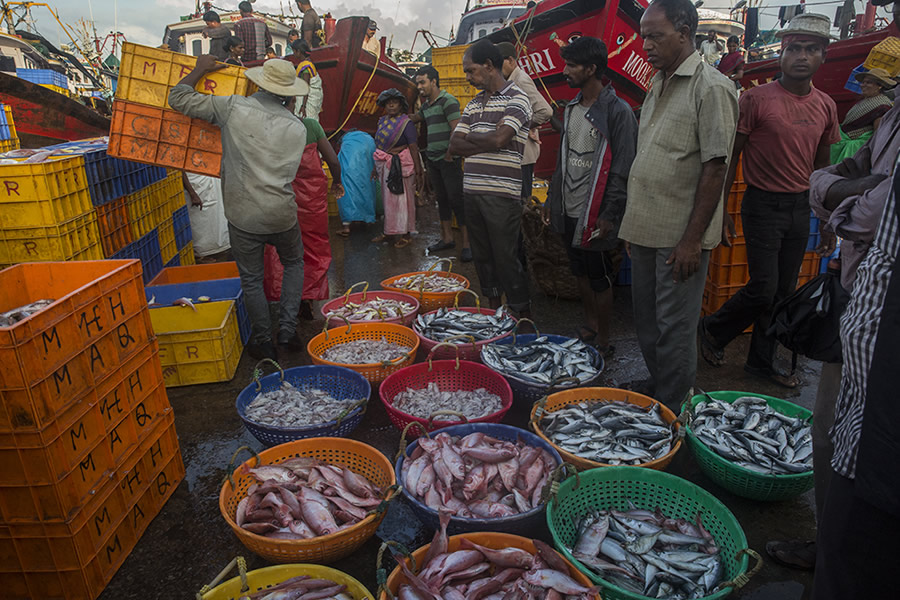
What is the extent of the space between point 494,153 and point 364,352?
76.0 inches

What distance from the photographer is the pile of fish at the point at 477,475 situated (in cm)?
256

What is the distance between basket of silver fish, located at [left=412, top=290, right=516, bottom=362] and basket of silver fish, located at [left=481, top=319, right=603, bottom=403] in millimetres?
135

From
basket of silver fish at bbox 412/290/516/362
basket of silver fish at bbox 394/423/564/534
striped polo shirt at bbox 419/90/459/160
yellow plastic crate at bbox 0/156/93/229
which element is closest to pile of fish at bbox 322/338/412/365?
basket of silver fish at bbox 412/290/516/362

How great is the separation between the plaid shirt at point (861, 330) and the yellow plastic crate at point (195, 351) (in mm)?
3982

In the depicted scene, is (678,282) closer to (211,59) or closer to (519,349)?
(519,349)

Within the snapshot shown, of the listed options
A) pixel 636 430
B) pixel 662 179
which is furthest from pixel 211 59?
pixel 636 430

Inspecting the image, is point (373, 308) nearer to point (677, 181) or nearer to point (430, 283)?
point (430, 283)

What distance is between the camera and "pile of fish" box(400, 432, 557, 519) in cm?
256

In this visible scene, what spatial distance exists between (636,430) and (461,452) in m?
1.01

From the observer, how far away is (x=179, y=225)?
6434 mm

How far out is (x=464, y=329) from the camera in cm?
446

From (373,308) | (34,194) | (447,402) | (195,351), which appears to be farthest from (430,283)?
(34,194)

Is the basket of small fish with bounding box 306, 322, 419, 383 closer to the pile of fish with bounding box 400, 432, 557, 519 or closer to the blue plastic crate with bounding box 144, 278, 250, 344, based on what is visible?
the blue plastic crate with bounding box 144, 278, 250, 344

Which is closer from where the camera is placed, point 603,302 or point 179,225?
point 603,302
